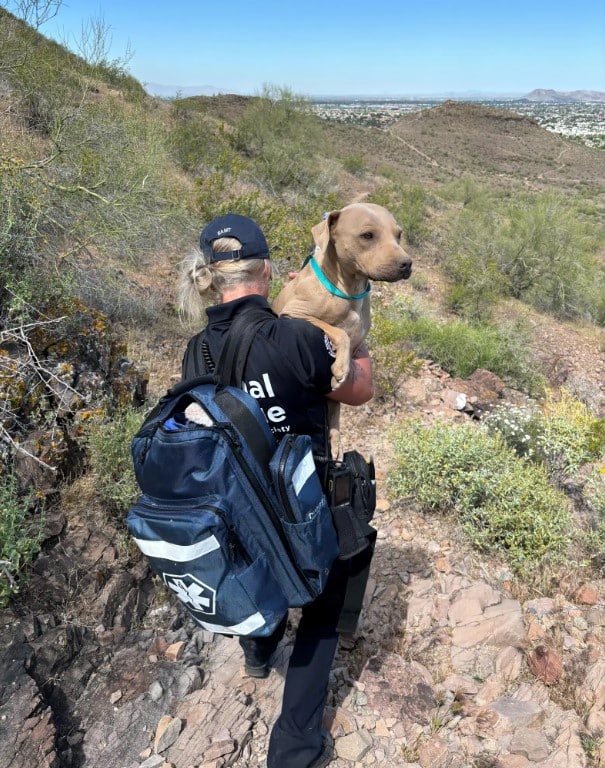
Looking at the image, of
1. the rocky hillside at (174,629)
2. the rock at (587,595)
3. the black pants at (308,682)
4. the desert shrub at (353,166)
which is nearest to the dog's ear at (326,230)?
the black pants at (308,682)

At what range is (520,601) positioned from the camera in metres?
3.11

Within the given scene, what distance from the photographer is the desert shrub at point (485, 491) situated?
3465mm

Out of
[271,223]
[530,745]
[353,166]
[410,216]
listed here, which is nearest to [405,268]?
[530,745]

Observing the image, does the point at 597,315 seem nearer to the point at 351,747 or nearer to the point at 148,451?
the point at 351,747

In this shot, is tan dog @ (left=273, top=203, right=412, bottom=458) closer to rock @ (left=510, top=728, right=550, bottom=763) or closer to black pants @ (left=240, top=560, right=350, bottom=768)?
black pants @ (left=240, top=560, right=350, bottom=768)

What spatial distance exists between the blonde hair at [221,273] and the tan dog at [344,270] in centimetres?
58

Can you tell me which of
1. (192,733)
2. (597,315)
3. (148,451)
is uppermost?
(148,451)

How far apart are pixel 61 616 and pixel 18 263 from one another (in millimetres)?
2859

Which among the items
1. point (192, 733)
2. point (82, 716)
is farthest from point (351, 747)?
point (82, 716)

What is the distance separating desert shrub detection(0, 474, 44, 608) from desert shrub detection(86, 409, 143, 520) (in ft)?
1.31

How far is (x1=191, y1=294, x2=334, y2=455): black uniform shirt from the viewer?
1.64 m

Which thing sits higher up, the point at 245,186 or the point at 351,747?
the point at 245,186

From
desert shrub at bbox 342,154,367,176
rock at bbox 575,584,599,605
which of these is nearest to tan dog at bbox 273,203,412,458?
rock at bbox 575,584,599,605

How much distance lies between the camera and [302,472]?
1607 millimetres
